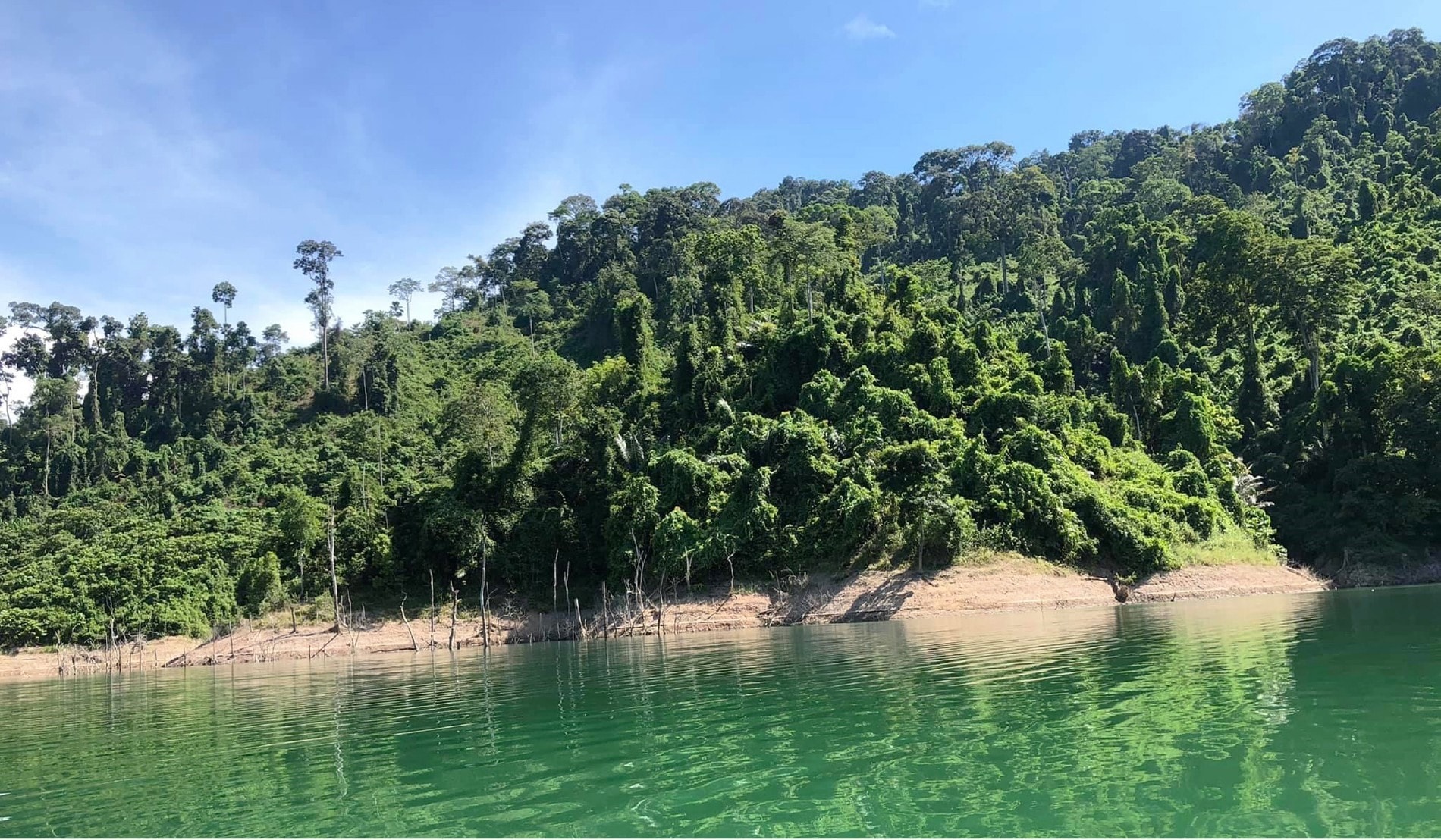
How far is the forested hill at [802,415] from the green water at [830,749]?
23.5m

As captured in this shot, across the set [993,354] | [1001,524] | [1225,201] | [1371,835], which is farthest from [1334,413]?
[1371,835]

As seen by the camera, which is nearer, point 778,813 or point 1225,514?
point 778,813

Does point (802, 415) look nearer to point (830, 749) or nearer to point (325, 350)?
point (830, 749)

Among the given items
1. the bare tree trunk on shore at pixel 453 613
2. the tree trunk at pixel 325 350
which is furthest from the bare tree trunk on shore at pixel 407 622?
the tree trunk at pixel 325 350

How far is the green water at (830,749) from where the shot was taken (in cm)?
883

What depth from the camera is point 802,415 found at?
5456 centimetres

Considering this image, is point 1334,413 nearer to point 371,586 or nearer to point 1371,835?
point 1371,835

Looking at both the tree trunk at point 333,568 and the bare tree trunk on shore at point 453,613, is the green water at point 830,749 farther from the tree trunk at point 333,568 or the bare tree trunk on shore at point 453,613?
the tree trunk at point 333,568

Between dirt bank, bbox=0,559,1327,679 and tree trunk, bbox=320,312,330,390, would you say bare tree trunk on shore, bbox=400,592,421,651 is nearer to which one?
dirt bank, bbox=0,559,1327,679

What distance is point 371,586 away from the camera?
53.2 metres

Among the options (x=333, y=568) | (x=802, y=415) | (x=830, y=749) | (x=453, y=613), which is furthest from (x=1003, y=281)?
(x=830, y=749)

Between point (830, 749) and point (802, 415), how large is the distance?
140ft

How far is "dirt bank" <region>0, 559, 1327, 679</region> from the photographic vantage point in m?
43.2

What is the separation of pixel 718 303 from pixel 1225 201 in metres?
59.6
